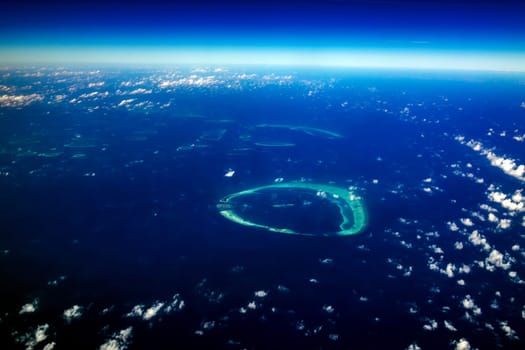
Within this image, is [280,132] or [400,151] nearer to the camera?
[400,151]

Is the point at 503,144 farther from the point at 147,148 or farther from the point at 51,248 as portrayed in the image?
the point at 51,248

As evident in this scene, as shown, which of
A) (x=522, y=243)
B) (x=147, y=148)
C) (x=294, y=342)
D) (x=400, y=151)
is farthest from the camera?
(x=400, y=151)

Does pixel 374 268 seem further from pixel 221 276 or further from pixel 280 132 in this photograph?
pixel 280 132

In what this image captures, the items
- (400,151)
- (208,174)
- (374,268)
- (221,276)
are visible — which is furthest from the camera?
(400,151)

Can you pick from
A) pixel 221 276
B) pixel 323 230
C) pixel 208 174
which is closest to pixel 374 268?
pixel 323 230

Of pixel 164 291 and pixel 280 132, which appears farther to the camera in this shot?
pixel 280 132

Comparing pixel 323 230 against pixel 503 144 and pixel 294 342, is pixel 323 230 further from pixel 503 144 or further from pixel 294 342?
pixel 503 144

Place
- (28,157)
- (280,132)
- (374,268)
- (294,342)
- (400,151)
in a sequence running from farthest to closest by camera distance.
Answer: (280,132)
(400,151)
(28,157)
(374,268)
(294,342)

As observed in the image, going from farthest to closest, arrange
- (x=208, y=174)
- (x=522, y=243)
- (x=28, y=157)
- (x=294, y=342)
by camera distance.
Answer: (x=28, y=157), (x=208, y=174), (x=522, y=243), (x=294, y=342)

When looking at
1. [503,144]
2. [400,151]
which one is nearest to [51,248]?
[400,151]
